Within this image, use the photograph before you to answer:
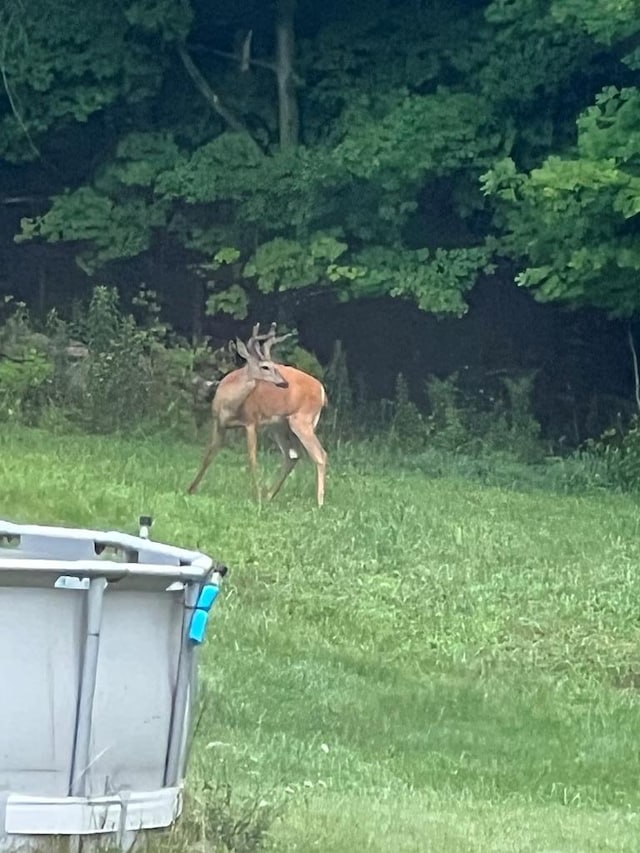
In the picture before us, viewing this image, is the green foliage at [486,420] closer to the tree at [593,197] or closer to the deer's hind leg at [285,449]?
the tree at [593,197]

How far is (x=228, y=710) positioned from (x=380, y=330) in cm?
1458

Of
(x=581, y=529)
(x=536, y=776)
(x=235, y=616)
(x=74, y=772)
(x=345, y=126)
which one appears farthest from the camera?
(x=345, y=126)

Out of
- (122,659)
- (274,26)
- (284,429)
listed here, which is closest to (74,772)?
(122,659)

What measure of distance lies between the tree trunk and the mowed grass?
22.5 ft

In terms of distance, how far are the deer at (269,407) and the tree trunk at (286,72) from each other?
6.82 metres

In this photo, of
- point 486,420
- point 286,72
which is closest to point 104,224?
point 286,72

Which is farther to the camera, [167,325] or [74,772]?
[167,325]

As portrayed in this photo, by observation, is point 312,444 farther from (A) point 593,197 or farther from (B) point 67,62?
(B) point 67,62

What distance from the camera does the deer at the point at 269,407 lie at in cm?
1588

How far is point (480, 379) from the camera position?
901 inches

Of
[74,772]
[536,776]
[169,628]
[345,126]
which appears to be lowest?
[536,776]

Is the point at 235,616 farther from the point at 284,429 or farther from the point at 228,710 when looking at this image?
the point at 284,429

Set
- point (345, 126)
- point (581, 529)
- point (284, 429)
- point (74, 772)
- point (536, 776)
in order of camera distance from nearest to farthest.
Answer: point (74, 772), point (536, 776), point (581, 529), point (284, 429), point (345, 126)

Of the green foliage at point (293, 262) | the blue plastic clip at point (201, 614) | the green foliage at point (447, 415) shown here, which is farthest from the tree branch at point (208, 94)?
the blue plastic clip at point (201, 614)
